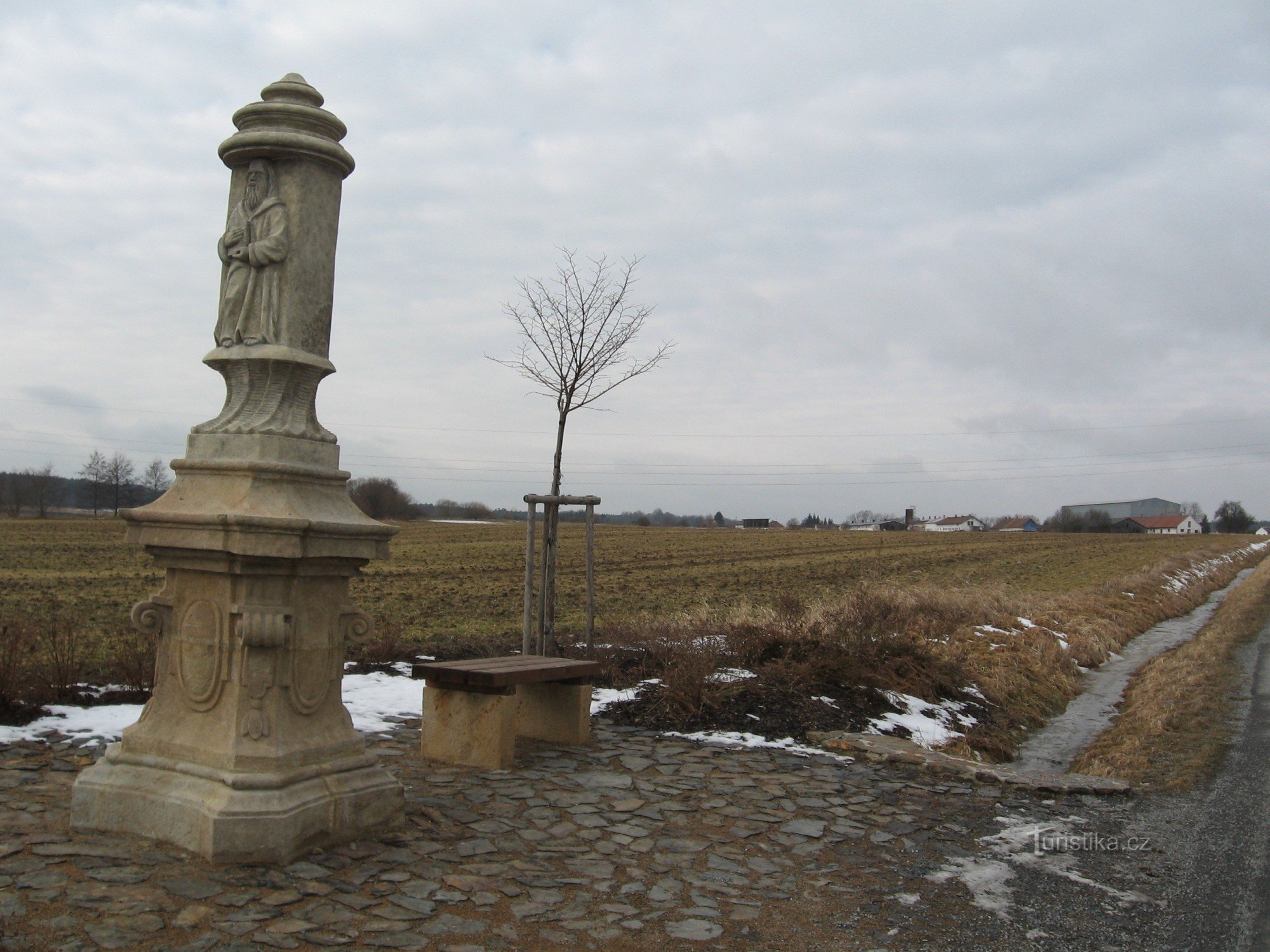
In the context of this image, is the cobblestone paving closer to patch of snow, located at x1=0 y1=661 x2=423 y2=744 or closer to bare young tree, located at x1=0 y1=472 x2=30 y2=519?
patch of snow, located at x1=0 y1=661 x2=423 y2=744

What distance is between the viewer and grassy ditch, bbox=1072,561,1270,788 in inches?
275

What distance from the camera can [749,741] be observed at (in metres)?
6.93

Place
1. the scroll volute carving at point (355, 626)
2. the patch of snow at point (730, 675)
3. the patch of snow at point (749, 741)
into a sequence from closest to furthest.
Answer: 1. the scroll volute carving at point (355, 626)
2. the patch of snow at point (749, 741)
3. the patch of snow at point (730, 675)

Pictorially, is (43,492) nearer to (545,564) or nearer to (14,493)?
(14,493)

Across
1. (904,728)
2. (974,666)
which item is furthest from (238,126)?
(974,666)

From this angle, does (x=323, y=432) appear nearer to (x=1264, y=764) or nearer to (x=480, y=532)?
(x=1264, y=764)

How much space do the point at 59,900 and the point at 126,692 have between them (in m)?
3.85

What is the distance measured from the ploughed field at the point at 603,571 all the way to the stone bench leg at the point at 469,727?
3.76 m

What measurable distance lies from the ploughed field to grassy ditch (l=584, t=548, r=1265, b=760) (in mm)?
2427

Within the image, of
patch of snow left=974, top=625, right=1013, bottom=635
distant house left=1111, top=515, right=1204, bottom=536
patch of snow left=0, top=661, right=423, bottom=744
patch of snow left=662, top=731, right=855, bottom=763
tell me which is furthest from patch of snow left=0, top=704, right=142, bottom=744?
distant house left=1111, top=515, right=1204, bottom=536

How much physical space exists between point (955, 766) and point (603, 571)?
67.1ft

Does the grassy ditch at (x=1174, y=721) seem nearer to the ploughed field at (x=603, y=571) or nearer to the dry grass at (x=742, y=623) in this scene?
the dry grass at (x=742, y=623)

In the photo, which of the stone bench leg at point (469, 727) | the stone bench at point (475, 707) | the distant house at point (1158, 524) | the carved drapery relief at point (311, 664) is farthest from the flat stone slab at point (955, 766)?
the distant house at point (1158, 524)

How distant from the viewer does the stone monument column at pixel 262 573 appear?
411cm
